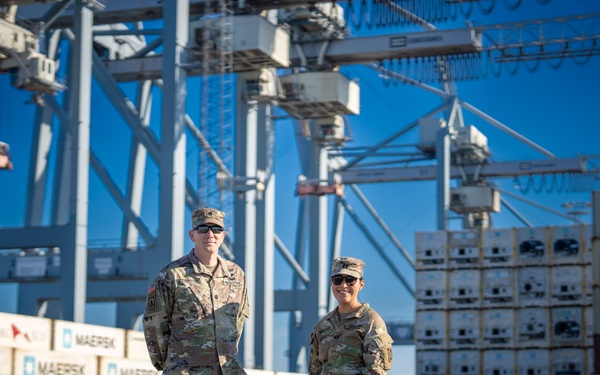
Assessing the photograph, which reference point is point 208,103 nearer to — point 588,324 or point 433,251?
point 433,251

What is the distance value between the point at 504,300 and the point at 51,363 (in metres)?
11.9

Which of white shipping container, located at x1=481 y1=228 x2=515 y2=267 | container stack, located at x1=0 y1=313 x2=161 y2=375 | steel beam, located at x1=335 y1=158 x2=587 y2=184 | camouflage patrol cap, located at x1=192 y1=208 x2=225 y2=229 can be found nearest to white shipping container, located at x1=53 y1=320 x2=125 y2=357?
container stack, located at x1=0 y1=313 x2=161 y2=375

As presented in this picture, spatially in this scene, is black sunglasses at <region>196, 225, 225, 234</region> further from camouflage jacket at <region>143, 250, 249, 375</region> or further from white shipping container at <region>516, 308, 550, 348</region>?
white shipping container at <region>516, 308, 550, 348</region>

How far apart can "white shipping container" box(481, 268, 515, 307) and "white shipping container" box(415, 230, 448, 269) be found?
3.58 ft

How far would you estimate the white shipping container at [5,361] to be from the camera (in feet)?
53.5

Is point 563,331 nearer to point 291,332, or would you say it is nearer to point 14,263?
point 14,263

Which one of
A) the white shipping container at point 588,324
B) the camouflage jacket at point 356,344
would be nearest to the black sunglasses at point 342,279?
the camouflage jacket at point 356,344

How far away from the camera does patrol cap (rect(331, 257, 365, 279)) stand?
21.0ft

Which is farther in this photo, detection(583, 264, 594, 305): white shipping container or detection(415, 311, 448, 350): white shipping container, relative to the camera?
detection(415, 311, 448, 350): white shipping container

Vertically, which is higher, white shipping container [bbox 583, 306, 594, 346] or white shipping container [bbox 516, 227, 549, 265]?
white shipping container [bbox 516, 227, 549, 265]

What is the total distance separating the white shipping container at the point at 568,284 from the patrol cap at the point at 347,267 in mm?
19942

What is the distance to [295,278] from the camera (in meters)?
64.6

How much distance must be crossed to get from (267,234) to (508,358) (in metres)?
15.4

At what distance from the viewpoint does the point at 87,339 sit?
72.8 feet
